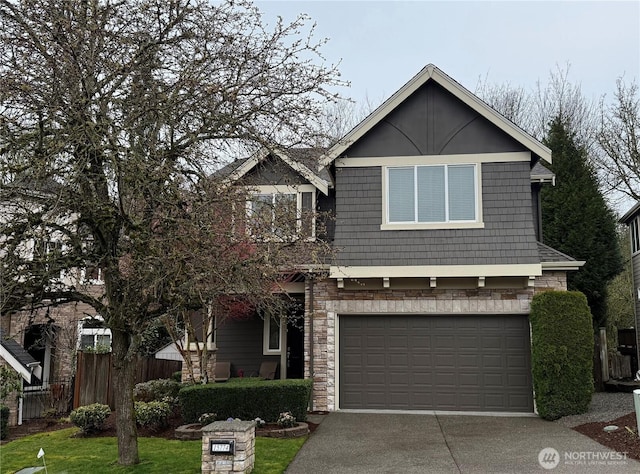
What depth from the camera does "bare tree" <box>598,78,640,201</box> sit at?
21.4m

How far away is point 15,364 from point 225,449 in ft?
28.3

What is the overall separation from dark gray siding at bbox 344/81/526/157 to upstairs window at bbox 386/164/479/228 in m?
0.46

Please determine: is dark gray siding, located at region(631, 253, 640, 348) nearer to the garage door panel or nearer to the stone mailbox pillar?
the garage door panel

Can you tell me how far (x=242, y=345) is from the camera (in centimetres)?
1652

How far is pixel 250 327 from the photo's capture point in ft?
54.4

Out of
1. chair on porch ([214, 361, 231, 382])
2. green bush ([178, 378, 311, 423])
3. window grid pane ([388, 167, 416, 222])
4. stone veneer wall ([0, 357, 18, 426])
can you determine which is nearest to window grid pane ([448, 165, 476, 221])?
window grid pane ([388, 167, 416, 222])

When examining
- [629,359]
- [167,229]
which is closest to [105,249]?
[167,229]

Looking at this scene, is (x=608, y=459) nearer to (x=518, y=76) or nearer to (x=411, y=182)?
(x=411, y=182)

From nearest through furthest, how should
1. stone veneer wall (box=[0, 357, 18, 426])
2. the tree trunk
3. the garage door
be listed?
1. the tree trunk
2. the garage door
3. stone veneer wall (box=[0, 357, 18, 426])

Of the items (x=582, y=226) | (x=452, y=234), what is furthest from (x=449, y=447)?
(x=582, y=226)

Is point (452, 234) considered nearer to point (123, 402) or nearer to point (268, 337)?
point (268, 337)

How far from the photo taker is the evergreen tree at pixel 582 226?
19.1 m

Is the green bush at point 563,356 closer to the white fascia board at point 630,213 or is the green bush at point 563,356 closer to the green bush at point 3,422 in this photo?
the white fascia board at point 630,213

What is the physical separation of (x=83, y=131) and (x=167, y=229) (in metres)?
1.64
